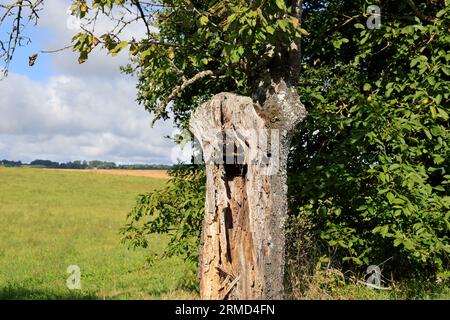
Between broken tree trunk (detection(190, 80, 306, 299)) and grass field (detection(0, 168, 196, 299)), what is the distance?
1332 mm

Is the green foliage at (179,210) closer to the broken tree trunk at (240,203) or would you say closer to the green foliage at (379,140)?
the green foliage at (379,140)

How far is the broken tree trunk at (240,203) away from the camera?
21.1 ft

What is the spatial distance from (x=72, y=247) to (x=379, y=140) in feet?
55.7

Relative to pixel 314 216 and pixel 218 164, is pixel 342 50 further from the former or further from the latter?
pixel 218 164

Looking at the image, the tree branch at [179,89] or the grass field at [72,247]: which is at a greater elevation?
the tree branch at [179,89]

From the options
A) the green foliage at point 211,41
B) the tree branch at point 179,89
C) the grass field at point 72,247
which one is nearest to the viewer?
the green foliage at point 211,41

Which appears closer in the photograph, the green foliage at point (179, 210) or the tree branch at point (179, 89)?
the tree branch at point (179, 89)

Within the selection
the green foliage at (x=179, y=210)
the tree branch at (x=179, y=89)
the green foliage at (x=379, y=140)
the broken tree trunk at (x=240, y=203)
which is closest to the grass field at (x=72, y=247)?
the green foliage at (x=179, y=210)

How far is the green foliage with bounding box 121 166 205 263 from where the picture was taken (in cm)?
912

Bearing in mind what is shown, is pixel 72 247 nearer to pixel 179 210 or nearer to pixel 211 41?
pixel 179 210

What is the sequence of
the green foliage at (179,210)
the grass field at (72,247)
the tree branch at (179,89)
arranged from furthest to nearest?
the grass field at (72,247) → the green foliage at (179,210) → the tree branch at (179,89)

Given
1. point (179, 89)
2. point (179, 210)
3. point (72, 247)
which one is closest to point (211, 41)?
point (179, 89)

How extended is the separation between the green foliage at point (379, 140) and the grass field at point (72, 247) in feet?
10.0

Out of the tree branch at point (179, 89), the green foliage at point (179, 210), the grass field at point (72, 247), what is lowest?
the grass field at point (72, 247)
